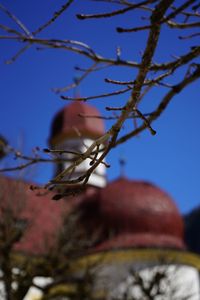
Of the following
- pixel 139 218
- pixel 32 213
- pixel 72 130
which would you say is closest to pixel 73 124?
pixel 72 130

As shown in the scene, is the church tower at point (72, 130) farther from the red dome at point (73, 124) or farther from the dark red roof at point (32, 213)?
the dark red roof at point (32, 213)

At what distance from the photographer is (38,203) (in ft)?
64.7

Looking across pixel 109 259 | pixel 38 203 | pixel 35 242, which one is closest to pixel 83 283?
pixel 109 259

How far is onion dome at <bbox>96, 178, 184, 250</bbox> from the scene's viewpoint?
1633 cm

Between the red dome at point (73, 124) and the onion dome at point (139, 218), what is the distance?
617 centimetres

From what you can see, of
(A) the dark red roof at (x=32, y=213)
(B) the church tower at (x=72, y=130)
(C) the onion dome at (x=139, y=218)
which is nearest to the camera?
(A) the dark red roof at (x=32, y=213)

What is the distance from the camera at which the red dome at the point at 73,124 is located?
77.5 feet

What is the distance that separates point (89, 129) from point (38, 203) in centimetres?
522

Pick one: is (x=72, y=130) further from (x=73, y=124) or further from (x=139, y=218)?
(x=139, y=218)

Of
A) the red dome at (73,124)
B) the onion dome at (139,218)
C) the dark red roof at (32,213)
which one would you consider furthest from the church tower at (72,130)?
the onion dome at (139,218)

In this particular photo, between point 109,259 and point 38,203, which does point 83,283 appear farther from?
point 38,203

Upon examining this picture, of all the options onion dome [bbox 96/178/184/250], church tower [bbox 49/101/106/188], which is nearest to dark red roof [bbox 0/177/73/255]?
onion dome [bbox 96/178/184/250]

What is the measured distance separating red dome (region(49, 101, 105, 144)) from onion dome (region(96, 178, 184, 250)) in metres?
6.17

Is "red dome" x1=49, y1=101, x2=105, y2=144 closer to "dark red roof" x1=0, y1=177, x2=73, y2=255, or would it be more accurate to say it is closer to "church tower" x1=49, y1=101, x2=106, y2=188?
"church tower" x1=49, y1=101, x2=106, y2=188
